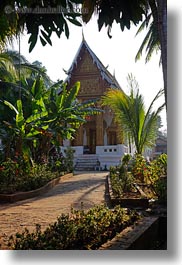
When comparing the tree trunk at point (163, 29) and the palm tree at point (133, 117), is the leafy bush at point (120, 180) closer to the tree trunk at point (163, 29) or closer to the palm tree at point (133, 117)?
the palm tree at point (133, 117)

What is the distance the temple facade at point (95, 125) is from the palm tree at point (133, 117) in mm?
55

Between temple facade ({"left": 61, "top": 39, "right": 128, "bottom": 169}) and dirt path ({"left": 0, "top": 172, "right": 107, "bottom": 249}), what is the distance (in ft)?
0.47

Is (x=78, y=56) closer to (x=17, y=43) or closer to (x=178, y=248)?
(x=17, y=43)

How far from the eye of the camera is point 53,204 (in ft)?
7.75

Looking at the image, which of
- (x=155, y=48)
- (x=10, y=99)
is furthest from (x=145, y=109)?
(x=10, y=99)

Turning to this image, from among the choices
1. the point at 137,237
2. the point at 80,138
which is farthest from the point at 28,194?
the point at 137,237

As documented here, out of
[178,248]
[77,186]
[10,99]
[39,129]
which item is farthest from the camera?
[39,129]

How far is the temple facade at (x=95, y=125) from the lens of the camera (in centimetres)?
251

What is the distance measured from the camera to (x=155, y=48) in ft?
7.89

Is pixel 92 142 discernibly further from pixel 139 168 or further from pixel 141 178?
pixel 141 178

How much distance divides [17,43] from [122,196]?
1.48 m

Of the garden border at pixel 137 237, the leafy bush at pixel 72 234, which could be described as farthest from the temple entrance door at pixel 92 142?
the garden border at pixel 137 237

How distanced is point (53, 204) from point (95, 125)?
0.68 metres

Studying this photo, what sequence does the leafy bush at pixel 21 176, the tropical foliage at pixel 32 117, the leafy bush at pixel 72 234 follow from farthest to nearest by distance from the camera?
the leafy bush at pixel 21 176 < the tropical foliage at pixel 32 117 < the leafy bush at pixel 72 234
